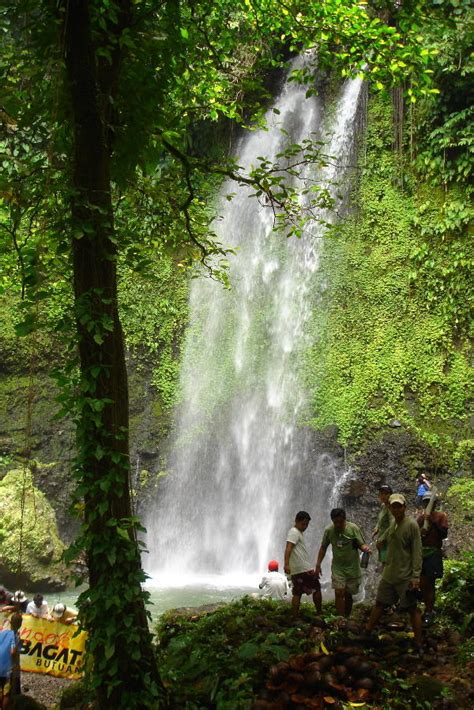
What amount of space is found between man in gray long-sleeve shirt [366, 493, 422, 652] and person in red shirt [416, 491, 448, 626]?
51cm

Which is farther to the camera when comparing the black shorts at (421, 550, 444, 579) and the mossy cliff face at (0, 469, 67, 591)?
the mossy cliff face at (0, 469, 67, 591)

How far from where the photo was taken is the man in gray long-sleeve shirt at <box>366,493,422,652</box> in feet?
16.8

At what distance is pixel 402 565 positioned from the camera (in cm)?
523

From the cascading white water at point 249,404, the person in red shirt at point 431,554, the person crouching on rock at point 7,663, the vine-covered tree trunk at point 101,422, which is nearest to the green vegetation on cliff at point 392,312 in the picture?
the cascading white water at point 249,404

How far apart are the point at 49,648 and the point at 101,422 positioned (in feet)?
16.2

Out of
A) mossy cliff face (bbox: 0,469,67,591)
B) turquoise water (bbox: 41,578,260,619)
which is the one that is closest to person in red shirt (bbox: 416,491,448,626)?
turquoise water (bbox: 41,578,260,619)

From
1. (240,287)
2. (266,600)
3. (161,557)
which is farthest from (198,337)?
(266,600)

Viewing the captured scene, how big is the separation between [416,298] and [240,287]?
537 centimetres

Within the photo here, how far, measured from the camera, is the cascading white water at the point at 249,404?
13492 mm

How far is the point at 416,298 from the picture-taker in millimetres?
14062

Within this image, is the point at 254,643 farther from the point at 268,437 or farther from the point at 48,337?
the point at 48,337

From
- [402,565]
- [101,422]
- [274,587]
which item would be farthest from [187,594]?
[101,422]

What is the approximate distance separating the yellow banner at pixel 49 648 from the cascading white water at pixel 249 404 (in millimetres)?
5300

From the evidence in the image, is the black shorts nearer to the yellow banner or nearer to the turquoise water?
the yellow banner
